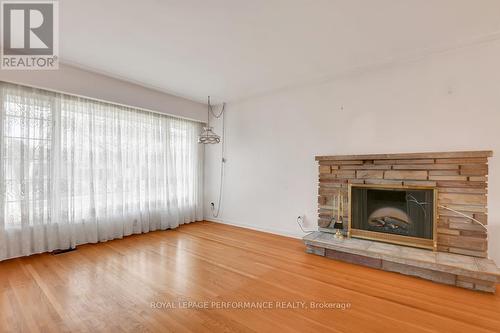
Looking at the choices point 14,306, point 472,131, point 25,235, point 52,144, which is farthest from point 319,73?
point 25,235

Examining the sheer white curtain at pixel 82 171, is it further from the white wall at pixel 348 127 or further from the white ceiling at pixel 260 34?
the white wall at pixel 348 127

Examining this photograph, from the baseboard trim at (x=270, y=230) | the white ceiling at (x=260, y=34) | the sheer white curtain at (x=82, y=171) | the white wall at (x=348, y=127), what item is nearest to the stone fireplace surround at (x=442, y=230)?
the white wall at (x=348, y=127)

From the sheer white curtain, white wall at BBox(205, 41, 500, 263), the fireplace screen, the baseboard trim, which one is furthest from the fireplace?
the sheer white curtain

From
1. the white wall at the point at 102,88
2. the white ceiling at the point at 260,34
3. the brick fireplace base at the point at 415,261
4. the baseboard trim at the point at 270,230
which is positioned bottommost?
the baseboard trim at the point at 270,230

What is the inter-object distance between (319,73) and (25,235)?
16.7 feet

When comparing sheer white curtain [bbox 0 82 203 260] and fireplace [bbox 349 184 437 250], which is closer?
fireplace [bbox 349 184 437 250]

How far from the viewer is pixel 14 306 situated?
2078 mm

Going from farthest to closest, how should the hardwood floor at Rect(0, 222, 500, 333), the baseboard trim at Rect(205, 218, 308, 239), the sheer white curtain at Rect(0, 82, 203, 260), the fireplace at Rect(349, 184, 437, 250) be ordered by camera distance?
the baseboard trim at Rect(205, 218, 308, 239), the sheer white curtain at Rect(0, 82, 203, 260), the fireplace at Rect(349, 184, 437, 250), the hardwood floor at Rect(0, 222, 500, 333)

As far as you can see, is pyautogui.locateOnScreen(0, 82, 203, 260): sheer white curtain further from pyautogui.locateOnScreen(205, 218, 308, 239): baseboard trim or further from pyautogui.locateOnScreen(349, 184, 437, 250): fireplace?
pyautogui.locateOnScreen(349, 184, 437, 250): fireplace

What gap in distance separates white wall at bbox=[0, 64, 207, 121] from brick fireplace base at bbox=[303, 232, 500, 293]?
3812 mm

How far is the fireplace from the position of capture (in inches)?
118

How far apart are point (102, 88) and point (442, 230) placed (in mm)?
5494

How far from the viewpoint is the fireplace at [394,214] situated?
299 centimetres

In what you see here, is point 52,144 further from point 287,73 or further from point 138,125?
point 287,73
